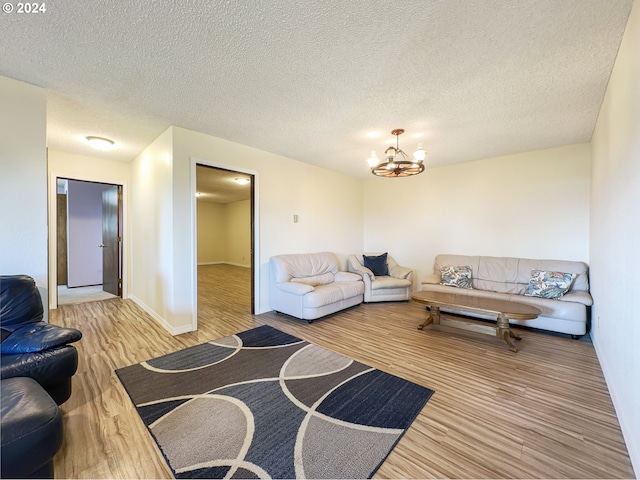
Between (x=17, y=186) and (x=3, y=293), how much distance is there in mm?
1012

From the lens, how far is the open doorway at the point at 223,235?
20.3 ft

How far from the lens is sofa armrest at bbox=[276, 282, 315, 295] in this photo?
3.71 meters

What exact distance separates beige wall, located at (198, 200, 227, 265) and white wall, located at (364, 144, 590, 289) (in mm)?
7051

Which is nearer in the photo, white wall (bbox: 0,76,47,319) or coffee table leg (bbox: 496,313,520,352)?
white wall (bbox: 0,76,47,319)

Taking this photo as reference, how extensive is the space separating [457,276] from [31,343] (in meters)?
4.89

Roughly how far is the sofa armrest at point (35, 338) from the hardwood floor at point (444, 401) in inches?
20.1

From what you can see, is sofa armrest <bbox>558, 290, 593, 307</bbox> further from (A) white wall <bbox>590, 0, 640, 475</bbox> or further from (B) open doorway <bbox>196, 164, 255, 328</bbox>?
(B) open doorway <bbox>196, 164, 255, 328</bbox>

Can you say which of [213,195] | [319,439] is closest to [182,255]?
[319,439]

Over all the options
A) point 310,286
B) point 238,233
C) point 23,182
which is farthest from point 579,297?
point 238,233

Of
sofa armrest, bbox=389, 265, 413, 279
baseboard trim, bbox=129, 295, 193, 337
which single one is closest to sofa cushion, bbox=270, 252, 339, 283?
sofa armrest, bbox=389, 265, 413, 279

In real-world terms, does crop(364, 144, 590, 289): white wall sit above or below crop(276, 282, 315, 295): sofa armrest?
Answer: above

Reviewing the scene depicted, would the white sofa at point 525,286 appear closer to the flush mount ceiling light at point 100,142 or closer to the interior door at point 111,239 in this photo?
the flush mount ceiling light at point 100,142

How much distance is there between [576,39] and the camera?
5.93ft

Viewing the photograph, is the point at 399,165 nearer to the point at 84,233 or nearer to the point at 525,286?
the point at 525,286
